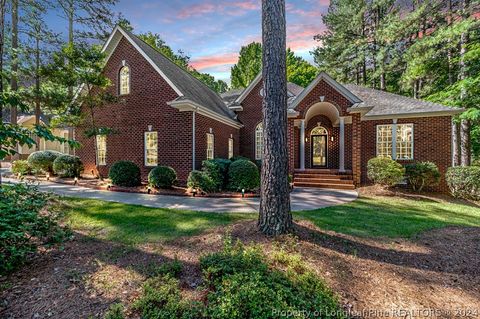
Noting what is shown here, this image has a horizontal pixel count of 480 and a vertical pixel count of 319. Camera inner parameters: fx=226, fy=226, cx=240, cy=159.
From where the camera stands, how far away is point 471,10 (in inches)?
449

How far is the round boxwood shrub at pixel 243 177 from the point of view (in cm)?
923

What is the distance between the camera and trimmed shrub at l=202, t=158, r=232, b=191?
949 cm

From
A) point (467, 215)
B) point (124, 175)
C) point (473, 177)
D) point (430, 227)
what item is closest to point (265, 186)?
point (430, 227)

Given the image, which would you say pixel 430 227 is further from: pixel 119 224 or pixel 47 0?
pixel 47 0

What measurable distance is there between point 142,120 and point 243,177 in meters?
6.17

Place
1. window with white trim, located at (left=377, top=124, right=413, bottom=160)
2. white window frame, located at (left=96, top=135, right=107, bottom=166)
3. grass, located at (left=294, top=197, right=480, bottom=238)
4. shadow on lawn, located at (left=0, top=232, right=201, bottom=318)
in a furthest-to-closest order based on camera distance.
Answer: white window frame, located at (left=96, top=135, right=107, bottom=166)
window with white trim, located at (left=377, top=124, right=413, bottom=160)
grass, located at (left=294, top=197, right=480, bottom=238)
shadow on lawn, located at (left=0, top=232, right=201, bottom=318)

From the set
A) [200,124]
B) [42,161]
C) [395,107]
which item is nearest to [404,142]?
[395,107]

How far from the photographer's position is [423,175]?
33.4 feet

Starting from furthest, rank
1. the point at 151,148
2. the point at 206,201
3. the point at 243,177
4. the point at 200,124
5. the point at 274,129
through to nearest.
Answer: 1. the point at 151,148
2. the point at 200,124
3. the point at 243,177
4. the point at 206,201
5. the point at 274,129

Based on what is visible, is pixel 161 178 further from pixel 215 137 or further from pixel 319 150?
pixel 319 150

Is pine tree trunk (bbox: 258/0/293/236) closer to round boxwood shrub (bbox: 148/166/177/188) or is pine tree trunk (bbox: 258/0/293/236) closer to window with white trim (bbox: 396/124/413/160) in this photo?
round boxwood shrub (bbox: 148/166/177/188)

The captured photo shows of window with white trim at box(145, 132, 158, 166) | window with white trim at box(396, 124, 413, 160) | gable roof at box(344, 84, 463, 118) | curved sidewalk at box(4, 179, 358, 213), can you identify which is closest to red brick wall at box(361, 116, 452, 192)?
window with white trim at box(396, 124, 413, 160)

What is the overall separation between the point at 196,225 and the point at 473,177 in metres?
11.4

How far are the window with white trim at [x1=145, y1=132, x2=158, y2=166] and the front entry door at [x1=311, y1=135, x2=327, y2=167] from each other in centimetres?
1014
